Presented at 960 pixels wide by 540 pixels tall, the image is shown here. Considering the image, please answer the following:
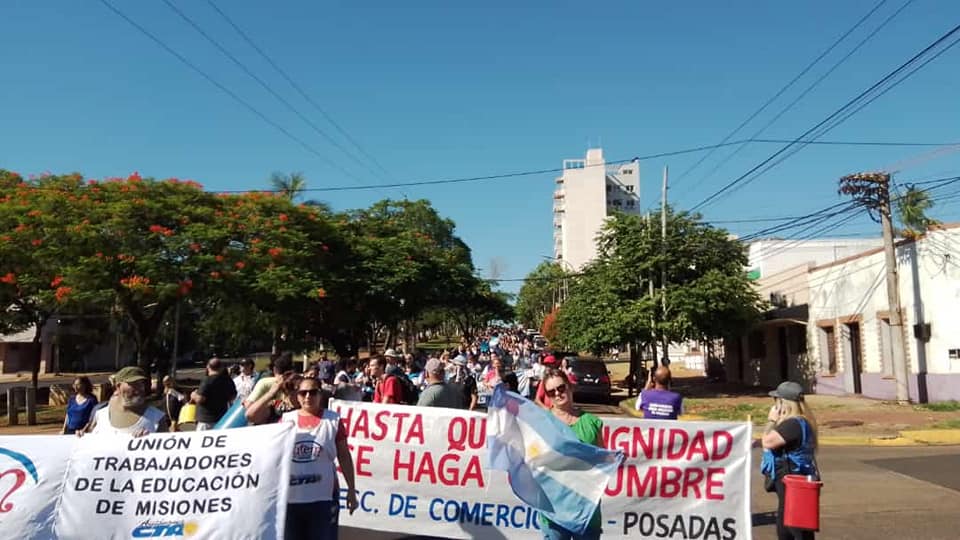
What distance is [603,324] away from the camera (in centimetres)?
2569

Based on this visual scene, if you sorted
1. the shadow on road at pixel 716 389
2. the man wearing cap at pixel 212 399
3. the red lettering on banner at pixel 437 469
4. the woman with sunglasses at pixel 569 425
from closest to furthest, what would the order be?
the woman with sunglasses at pixel 569 425 → the red lettering on banner at pixel 437 469 → the man wearing cap at pixel 212 399 → the shadow on road at pixel 716 389

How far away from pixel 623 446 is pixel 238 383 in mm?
9482

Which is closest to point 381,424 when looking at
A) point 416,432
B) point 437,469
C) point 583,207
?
point 416,432

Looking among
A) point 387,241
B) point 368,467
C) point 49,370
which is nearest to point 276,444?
point 368,467

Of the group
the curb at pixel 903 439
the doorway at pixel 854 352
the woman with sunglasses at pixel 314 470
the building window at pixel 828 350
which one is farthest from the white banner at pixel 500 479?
the building window at pixel 828 350

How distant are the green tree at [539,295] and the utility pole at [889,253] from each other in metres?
63.1

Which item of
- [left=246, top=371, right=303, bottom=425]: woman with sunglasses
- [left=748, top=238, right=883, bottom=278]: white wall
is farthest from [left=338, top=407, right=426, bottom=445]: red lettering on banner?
[left=748, top=238, right=883, bottom=278]: white wall

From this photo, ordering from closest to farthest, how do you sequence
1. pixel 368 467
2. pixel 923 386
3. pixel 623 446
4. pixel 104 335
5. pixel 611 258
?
pixel 623 446 → pixel 368 467 → pixel 923 386 → pixel 611 258 → pixel 104 335

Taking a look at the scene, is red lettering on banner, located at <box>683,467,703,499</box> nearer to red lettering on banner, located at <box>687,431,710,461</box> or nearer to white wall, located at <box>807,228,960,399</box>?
red lettering on banner, located at <box>687,431,710,461</box>

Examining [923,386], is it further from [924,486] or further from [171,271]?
[171,271]

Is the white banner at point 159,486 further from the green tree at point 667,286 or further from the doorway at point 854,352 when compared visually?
the doorway at point 854,352

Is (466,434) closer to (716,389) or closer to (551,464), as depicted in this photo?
(551,464)

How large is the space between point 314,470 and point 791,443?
340cm

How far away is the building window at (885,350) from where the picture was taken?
2172cm
